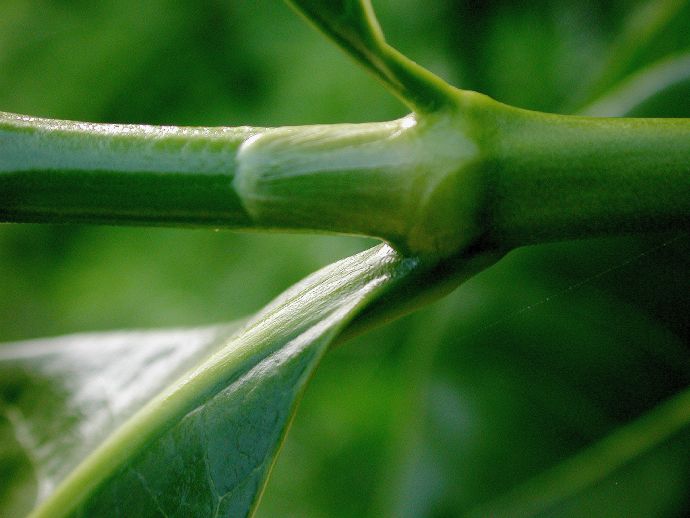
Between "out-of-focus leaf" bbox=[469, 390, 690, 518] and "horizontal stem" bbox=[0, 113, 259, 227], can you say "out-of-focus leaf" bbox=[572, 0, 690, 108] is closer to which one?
"out-of-focus leaf" bbox=[469, 390, 690, 518]

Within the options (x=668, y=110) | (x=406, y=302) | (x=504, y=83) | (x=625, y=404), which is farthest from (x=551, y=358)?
(x=504, y=83)

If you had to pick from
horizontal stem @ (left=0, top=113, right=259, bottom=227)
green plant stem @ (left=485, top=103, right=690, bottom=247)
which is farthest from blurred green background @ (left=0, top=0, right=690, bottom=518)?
horizontal stem @ (left=0, top=113, right=259, bottom=227)

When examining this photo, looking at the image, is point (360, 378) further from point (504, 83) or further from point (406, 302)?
point (406, 302)

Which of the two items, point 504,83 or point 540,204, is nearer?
point 540,204

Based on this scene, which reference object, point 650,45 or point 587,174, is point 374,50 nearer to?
point 587,174

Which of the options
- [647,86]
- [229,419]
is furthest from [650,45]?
[229,419]
